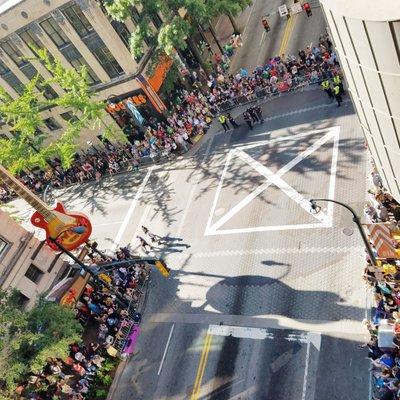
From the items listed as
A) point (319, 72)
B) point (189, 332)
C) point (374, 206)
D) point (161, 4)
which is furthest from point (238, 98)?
point (189, 332)

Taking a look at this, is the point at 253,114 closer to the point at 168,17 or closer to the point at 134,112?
the point at 168,17

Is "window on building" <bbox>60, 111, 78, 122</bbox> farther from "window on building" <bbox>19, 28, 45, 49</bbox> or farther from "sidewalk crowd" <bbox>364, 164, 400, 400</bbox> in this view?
"sidewalk crowd" <bbox>364, 164, 400, 400</bbox>

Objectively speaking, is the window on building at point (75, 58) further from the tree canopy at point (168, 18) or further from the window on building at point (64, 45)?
the tree canopy at point (168, 18)

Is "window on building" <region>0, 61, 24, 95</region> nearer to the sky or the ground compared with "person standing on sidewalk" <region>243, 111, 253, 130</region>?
nearer to the sky

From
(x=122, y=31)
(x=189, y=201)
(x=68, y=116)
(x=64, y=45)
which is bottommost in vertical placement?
(x=189, y=201)

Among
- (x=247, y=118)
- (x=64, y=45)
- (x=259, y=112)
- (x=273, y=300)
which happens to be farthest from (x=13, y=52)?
(x=273, y=300)

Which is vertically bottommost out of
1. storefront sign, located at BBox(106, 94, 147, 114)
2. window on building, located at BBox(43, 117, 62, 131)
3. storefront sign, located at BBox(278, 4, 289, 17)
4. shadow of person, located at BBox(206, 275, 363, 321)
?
shadow of person, located at BBox(206, 275, 363, 321)

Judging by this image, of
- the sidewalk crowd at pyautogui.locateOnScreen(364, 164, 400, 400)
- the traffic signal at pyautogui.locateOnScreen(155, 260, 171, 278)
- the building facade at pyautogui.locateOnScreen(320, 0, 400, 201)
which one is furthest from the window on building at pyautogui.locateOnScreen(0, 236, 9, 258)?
the building facade at pyautogui.locateOnScreen(320, 0, 400, 201)

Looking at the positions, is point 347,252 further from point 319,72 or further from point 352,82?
point 319,72
